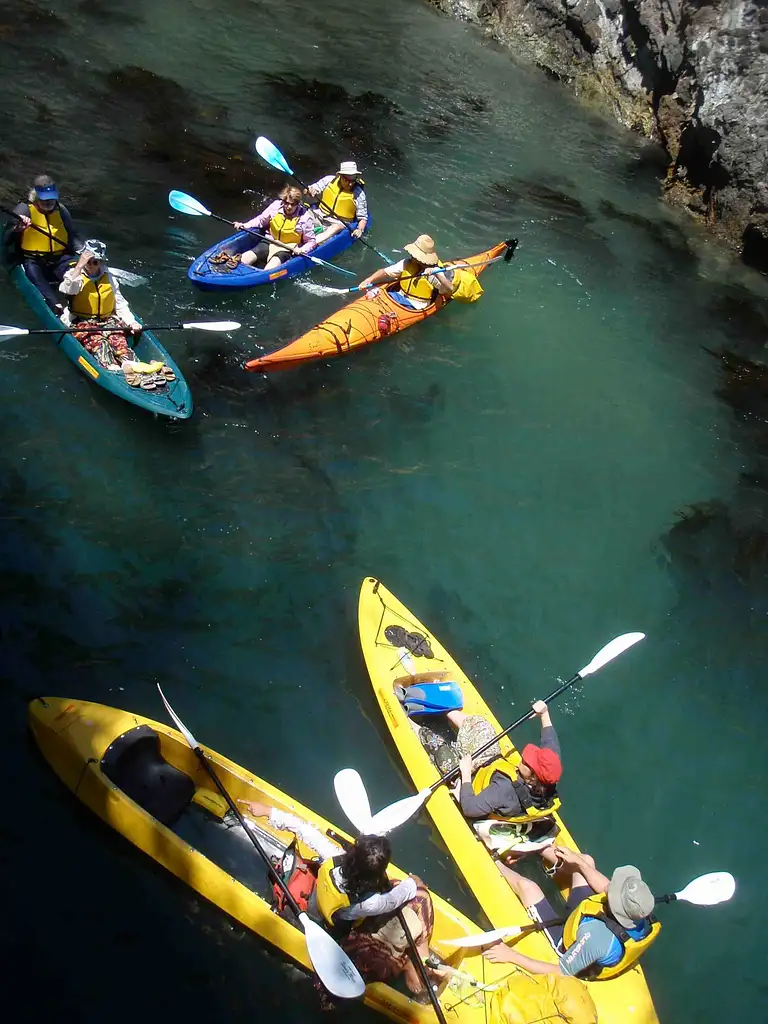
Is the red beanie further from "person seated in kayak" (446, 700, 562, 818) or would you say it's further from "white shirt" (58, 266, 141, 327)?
"white shirt" (58, 266, 141, 327)

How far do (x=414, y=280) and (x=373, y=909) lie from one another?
8.15 m

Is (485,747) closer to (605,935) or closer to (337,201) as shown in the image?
(605,935)

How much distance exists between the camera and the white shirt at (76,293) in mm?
9164

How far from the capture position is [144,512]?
8.37m

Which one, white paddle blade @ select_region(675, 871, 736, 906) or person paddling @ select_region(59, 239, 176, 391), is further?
person paddling @ select_region(59, 239, 176, 391)

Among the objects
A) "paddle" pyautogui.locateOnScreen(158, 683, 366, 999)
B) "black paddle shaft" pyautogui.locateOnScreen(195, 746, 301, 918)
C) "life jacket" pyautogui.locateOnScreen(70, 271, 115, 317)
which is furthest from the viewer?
"life jacket" pyautogui.locateOnScreen(70, 271, 115, 317)

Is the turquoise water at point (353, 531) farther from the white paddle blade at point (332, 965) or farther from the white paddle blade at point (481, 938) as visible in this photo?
the white paddle blade at point (332, 965)

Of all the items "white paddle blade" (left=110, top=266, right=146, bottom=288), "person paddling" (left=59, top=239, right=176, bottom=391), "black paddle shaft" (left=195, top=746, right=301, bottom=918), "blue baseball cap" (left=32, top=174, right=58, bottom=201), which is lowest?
"black paddle shaft" (left=195, top=746, right=301, bottom=918)

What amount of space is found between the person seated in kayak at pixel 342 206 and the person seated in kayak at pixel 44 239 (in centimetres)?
368

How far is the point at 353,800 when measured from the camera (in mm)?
6086

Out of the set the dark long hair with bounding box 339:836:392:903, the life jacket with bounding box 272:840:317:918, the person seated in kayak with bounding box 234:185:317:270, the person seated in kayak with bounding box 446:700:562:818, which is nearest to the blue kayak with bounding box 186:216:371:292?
the person seated in kayak with bounding box 234:185:317:270

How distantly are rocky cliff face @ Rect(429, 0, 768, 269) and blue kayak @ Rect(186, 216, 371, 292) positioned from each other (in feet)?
27.6

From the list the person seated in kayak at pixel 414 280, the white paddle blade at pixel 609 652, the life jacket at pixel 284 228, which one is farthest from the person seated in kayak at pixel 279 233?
the white paddle blade at pixel 609 652

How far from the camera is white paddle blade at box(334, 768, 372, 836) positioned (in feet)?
19.7
